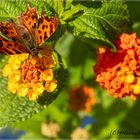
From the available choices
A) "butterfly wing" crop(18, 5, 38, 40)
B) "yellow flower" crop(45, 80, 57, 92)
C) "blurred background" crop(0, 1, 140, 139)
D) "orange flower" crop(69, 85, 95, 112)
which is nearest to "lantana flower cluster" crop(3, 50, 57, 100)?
"yellow flower" crop(45, 80, 57, 92)

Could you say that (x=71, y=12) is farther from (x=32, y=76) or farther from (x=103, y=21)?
(x=32, y=76)

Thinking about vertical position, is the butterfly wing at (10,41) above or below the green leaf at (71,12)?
below

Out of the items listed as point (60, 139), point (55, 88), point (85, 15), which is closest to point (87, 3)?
point (85, 15)

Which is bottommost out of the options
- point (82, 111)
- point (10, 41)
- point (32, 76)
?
point (82, 111)

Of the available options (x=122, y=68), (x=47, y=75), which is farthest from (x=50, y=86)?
(x=122, y=68)

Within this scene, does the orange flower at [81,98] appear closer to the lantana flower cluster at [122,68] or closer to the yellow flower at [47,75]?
the lantana flower cluster at [122,68]

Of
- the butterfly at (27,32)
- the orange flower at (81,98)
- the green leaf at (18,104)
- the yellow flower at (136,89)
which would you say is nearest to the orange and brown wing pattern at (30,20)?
the butterfly at (27,32)
